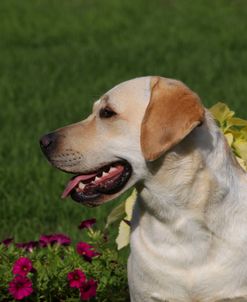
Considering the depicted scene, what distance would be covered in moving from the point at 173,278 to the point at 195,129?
692mm

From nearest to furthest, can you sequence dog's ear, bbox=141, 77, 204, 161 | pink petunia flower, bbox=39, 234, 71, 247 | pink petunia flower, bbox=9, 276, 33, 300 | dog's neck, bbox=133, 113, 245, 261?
dog's ear, bbox=141, 77, 204, 161 → dog's neck, bbox=133, 113, 245, 261 → pink petunia flower, bbox=9, 276, 33, 300 → pink petunia flower, bbox=39, 234, 71, 247

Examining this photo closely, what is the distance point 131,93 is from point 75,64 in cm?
905

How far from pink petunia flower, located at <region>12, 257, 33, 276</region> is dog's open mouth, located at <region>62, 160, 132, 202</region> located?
705 mm

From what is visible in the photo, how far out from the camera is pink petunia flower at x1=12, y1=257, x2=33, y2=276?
5332mm

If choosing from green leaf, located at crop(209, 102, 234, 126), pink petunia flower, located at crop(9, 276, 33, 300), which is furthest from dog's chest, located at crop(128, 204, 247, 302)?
green leaf, located at crop(209, 102, 234, 126)

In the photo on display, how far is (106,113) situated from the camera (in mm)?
4781

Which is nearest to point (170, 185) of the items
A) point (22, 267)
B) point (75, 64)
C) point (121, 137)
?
point (121, 137)

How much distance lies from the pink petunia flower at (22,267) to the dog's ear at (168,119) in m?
1.15

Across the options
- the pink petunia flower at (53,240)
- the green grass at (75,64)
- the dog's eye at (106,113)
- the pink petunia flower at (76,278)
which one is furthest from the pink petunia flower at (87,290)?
the green grass at (75,64)

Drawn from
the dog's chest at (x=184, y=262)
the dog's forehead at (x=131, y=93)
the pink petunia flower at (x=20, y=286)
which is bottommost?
the pink petunia flower at (x=20, y=286)

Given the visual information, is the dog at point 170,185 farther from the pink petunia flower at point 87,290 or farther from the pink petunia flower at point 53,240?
the pink petunia flower at point 53,240

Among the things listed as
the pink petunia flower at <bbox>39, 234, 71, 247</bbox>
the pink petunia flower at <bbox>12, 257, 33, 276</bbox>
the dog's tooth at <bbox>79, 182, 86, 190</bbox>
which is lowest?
the pink petunia flower at <bbox>39, 234, 71, 247</bbox>

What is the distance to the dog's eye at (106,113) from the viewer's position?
476 centimetres

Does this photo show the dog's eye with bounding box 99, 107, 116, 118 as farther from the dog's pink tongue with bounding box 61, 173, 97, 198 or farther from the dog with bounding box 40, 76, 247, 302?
the dog's pink tongue with bounding box 61, 173, 97, 198
